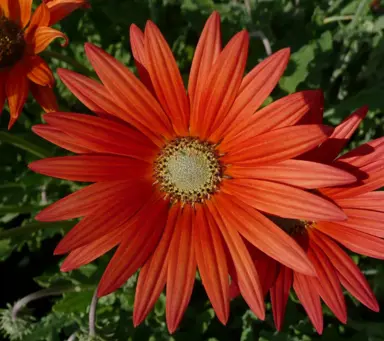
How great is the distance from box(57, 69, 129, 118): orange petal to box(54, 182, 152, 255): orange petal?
0.25 meters

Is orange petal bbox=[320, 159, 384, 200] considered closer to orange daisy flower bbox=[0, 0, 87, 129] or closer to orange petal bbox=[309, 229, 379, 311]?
orange petal bbox=[309, 229, 379, 311]

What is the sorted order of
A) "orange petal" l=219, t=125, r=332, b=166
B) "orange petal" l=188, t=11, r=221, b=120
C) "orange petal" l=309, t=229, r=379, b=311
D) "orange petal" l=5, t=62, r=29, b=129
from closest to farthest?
"orange petal" l=219, t=125, r=332, b=166, "orange petal" l=188, t=11, r=221, b=120, "orange petal" l=309, t=229, r=379, b=311, "orange petal" l=5, t=62, r=29, b=129

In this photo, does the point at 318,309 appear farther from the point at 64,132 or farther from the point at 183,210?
the point at 64,132

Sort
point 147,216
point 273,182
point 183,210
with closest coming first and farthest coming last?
point 273,182, point 147,216, point 183,210

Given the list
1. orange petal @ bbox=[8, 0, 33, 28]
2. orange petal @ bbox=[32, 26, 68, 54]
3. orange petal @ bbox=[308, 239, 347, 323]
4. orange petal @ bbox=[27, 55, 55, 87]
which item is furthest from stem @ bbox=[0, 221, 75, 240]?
orange petal @ bbox=[308, 239, 347, 323]

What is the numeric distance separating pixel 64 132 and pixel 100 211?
0.81 feet

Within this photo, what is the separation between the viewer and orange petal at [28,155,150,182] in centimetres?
167

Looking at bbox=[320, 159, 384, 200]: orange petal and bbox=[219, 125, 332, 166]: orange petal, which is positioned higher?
bbox=[219, 125, 332, 166]: orange petal

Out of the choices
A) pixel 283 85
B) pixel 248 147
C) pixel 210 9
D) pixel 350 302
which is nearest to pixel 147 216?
pixel 248 147

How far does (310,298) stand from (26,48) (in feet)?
4.23

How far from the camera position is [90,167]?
179 centimetres

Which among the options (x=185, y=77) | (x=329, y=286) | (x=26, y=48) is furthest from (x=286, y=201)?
(x=185, y=77)

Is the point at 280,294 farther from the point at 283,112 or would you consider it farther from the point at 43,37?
the point at 43,37

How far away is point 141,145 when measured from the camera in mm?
2031
